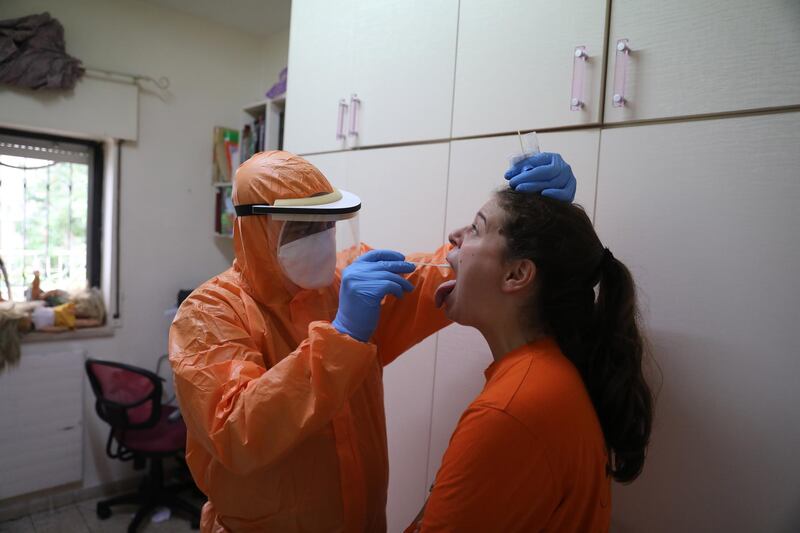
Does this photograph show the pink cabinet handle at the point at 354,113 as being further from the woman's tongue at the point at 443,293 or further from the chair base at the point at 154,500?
the chair base at the point at 154,500

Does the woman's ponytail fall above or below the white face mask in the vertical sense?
below

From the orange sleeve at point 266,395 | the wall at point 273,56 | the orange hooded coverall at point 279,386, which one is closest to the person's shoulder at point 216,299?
the orange hooded coverall at point 279,386

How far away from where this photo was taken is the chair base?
272 cm

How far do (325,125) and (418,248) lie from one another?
68cm

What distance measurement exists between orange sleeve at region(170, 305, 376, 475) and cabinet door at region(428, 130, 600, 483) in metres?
0.58

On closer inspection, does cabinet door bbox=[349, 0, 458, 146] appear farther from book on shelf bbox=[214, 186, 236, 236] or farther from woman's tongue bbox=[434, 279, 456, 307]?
book on shelf bbox=[214, 186, 236, 236]

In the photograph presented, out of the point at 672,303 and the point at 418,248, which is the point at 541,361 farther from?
the point at 418,248

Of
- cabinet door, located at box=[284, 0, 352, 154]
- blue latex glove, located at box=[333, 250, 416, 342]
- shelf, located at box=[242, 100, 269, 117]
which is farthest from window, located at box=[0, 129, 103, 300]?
blue latex glove, located at box=[333, 250, 416, 342]

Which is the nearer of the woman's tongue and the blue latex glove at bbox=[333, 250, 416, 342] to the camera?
the blue latex glove at bbox=[333, 250, 416, 342]

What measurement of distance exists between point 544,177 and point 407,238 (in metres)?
0.65

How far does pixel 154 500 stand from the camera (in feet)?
9.07

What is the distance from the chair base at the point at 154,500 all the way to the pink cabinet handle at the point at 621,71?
Result: 2840mm

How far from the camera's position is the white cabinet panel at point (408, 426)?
1546mm

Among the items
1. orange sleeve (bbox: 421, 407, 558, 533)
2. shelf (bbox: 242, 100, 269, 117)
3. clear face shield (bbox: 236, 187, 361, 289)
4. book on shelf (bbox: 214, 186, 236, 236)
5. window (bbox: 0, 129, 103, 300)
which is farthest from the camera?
book on shelf (bbox: 214, 186, 236, 236)
